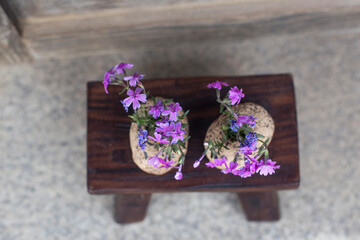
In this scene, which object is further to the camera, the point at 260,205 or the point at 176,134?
the point at 260,205

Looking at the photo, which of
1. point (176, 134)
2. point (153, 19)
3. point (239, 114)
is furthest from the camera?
point (153, 19)

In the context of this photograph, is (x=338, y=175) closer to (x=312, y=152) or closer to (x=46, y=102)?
(x=312, y=152)

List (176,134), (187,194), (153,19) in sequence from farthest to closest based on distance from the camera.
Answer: (187,194), (153,19), (176,134)

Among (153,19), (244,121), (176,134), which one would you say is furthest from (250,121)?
(153,19)

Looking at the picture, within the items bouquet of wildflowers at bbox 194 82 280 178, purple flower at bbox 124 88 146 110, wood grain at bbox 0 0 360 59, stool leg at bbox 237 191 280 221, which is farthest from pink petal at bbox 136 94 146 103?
stool leg at bbox 237 191 280 221

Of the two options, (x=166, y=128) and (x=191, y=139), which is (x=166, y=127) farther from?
(x=191, y=139)

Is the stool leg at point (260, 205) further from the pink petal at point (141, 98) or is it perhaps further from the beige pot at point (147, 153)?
the pink petal at point (141, 98)

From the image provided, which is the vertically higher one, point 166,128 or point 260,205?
point 166,128
